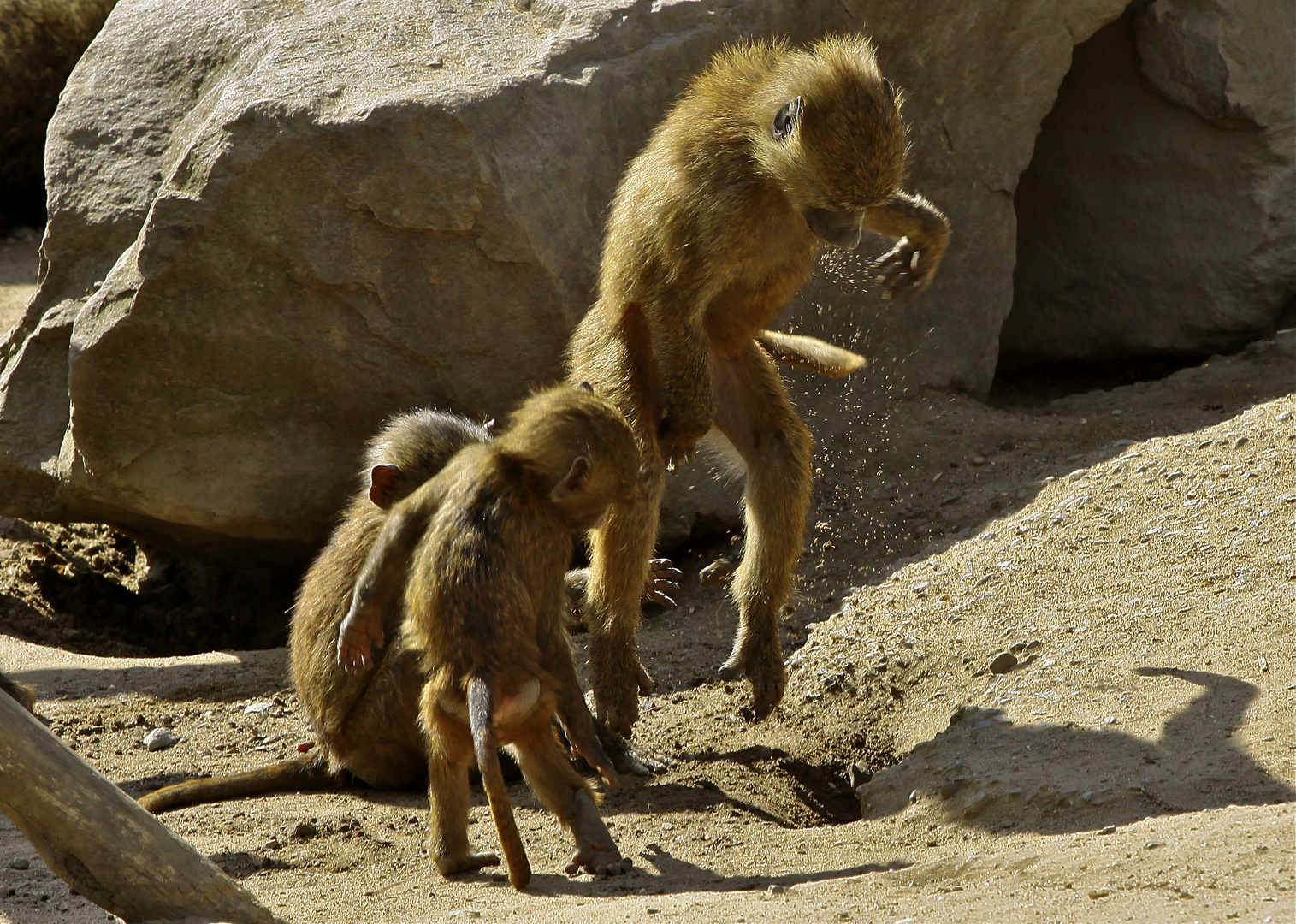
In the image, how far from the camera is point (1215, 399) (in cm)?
714

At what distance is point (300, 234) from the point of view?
17.9 feet

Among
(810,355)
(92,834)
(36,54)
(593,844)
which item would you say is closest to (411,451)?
(593,844)

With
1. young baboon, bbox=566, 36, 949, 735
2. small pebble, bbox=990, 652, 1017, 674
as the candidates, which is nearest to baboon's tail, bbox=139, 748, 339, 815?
young baboon, bbox=566, 36, 949, 735

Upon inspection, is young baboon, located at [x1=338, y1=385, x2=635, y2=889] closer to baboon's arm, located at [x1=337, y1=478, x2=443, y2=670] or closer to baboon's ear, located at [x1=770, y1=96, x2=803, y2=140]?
baboon's arm, located at [x1=337, y1=478, x2=443, y2=670]

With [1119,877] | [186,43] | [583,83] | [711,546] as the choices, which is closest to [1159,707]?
[1119,877]

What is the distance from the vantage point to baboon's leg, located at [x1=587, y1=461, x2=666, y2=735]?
4559 millimetres

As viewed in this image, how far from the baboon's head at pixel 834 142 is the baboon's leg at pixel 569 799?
2.10 meters

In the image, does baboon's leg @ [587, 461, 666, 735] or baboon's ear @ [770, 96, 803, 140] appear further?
baboon's leg @ [587, 461, 666, 735]

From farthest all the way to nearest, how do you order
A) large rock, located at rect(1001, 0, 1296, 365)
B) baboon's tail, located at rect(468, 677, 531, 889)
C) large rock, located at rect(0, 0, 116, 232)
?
large rock, located at rect(0, 0, 116, 232) < large rock, located at rect(1001, 0, 1296, 365) < baboon's tail, located at rect(468, 677, 531, 889)

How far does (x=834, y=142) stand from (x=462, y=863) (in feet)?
8.77

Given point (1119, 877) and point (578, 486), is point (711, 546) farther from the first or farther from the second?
point (1119, 877)

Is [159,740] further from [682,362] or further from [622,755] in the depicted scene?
[682,362]

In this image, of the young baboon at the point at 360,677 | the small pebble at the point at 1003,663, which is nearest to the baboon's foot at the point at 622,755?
the young baboon at the point at 360,677

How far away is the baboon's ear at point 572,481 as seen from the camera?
11.9ft
